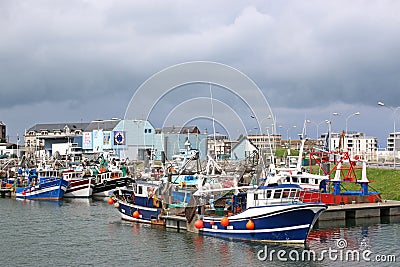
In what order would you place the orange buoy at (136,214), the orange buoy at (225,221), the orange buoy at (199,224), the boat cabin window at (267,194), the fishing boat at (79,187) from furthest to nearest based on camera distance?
the fishing boat at (79,187)
the orange buoy at (136,214)
the orange buoy at (199,224)
the orange buoy at (225,221)
the boat cabin window at (267,194)

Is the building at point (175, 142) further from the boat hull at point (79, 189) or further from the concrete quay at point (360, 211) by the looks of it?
the concrete quay at point (360, 211)

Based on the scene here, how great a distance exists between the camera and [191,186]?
179 feet

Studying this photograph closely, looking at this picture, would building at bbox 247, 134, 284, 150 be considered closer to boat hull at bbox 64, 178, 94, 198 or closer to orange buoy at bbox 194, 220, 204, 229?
orange buoy at bbox 194, 220, 204, 229

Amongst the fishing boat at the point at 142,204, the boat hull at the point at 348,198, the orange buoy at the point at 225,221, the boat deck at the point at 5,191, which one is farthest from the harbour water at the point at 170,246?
the boat deck at the point at 5,191

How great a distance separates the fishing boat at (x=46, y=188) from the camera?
3123 inches

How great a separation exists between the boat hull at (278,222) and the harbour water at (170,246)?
30.7 inches

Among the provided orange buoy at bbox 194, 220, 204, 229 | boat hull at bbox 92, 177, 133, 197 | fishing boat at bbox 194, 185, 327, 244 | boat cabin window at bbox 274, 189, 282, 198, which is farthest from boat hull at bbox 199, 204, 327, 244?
boat hull at bbox 92, 177, 133, 197

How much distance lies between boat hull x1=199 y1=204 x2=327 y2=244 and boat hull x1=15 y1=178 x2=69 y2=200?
143 feet

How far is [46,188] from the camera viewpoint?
262ft

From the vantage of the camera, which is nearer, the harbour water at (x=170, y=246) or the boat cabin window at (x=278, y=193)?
the harbour water at (x=170, y=246)

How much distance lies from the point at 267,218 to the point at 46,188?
48165 millimetres

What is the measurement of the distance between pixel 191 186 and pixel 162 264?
790 inches

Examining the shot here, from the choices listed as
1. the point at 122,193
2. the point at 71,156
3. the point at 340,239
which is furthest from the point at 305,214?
the point at 71,156

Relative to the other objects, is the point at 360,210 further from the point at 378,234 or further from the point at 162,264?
the point at 162,264
